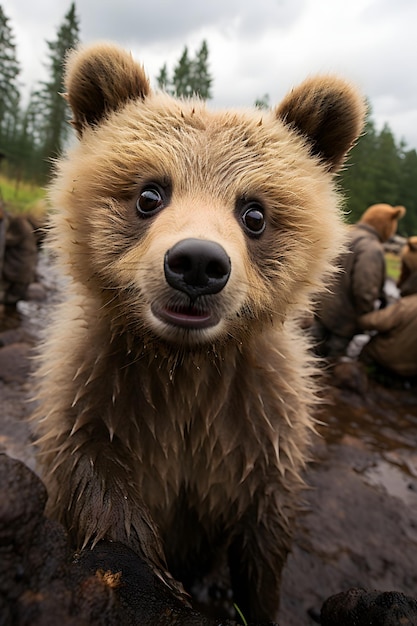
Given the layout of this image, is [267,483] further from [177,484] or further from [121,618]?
[121,618]

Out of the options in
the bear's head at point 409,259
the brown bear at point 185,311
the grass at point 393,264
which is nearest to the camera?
the brown bear at point 185,311

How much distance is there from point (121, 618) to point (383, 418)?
5151mm

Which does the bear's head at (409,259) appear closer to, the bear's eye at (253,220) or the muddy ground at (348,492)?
the muddy ground at (348,492)

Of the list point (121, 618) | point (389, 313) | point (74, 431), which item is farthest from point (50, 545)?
point (389, 313)

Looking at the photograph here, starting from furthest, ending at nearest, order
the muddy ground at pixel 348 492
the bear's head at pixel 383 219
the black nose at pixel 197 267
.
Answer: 1. the bear's head at pixel 383 219
2. the muddy ground at pixel 348 492
3. the black nose at pixel 197 267

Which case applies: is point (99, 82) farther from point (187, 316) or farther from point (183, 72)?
point (183, 72)

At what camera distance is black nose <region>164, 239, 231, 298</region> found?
5.21 feet

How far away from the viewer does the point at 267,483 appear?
248 centimetres

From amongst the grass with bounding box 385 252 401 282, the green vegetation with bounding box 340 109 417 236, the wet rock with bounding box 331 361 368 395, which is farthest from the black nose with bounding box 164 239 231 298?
the green vegetation with bounding box 340 109 417 236

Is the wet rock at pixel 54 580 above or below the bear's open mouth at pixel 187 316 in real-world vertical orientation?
below

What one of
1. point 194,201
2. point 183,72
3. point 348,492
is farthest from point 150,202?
point 183,72

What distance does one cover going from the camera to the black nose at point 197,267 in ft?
5.21

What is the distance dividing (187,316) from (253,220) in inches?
24.5

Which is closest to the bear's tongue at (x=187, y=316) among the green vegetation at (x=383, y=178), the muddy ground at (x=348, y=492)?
the muddy ground at (x=348, y=492)
